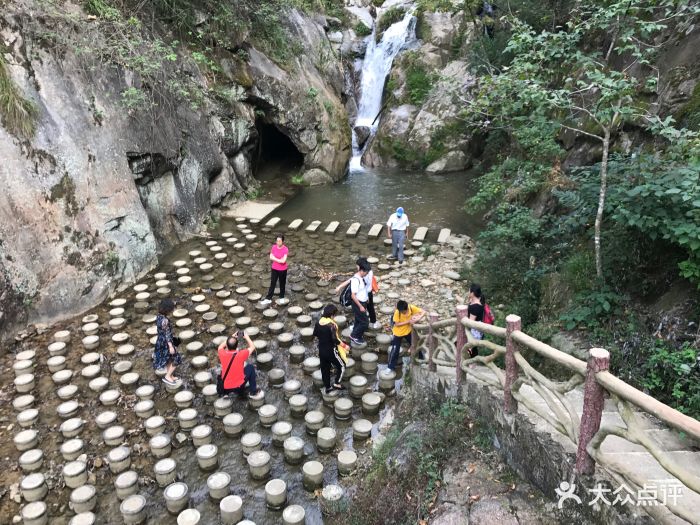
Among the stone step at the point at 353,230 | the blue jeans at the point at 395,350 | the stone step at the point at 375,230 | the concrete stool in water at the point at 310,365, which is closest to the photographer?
the blue jeans at the point at 395,350

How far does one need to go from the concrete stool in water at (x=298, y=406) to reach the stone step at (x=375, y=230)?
24.9 feet

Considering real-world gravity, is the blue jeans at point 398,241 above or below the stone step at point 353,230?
above

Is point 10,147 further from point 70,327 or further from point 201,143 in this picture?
point 201,143

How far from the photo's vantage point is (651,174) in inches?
236

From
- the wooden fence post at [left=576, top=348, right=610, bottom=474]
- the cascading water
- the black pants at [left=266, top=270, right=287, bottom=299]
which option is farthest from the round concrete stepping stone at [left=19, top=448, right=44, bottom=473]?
the cascading water

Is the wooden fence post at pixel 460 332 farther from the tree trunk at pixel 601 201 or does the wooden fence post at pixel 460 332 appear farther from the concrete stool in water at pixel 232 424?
the concrete stool in water at pixel 232 424

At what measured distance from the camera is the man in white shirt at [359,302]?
8414 mm

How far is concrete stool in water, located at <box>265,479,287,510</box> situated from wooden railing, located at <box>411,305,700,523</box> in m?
2.76

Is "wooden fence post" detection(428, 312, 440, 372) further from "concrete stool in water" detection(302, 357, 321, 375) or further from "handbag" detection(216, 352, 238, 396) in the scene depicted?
"handbag" detection(216, 352, 238, 396)

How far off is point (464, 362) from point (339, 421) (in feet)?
8.42

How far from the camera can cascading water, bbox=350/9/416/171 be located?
80.6 feet

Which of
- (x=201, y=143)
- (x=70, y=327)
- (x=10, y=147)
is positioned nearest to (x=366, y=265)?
(x=70, y=327)

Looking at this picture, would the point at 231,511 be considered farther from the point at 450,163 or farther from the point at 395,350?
the point at 450,163

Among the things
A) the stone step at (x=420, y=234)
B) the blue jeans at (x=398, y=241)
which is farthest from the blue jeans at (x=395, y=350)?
the stone step at (x=420, y=234)
